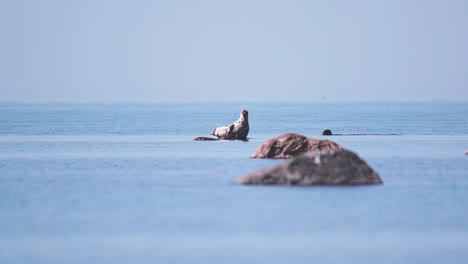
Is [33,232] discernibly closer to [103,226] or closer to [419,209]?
[103,226]

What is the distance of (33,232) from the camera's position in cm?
2275

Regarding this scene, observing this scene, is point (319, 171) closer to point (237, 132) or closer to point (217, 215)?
point (217, 215)

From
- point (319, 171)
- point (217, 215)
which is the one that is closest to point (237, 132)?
point (319, 171)

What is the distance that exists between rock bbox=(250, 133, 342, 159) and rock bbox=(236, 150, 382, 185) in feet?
27.6

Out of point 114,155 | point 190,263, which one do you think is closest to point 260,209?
point 190,263

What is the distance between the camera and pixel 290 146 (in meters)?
42.2

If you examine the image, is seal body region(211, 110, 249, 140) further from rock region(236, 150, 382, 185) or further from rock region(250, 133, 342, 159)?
rock region(236, 150, 382, 185)

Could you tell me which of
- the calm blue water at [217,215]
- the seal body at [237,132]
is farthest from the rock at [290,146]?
the seal body at [237,132]

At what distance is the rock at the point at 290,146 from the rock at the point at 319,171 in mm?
8425

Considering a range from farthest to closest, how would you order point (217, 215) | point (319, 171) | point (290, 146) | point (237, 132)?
point (237, 132) < point (290, 146) < point (319, 171) < point (217, 215)

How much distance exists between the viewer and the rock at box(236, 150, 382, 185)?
30.4 meters

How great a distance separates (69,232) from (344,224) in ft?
20.7

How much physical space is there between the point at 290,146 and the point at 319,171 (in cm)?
1152

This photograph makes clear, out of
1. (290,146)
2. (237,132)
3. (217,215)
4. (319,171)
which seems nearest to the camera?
(217,215)
